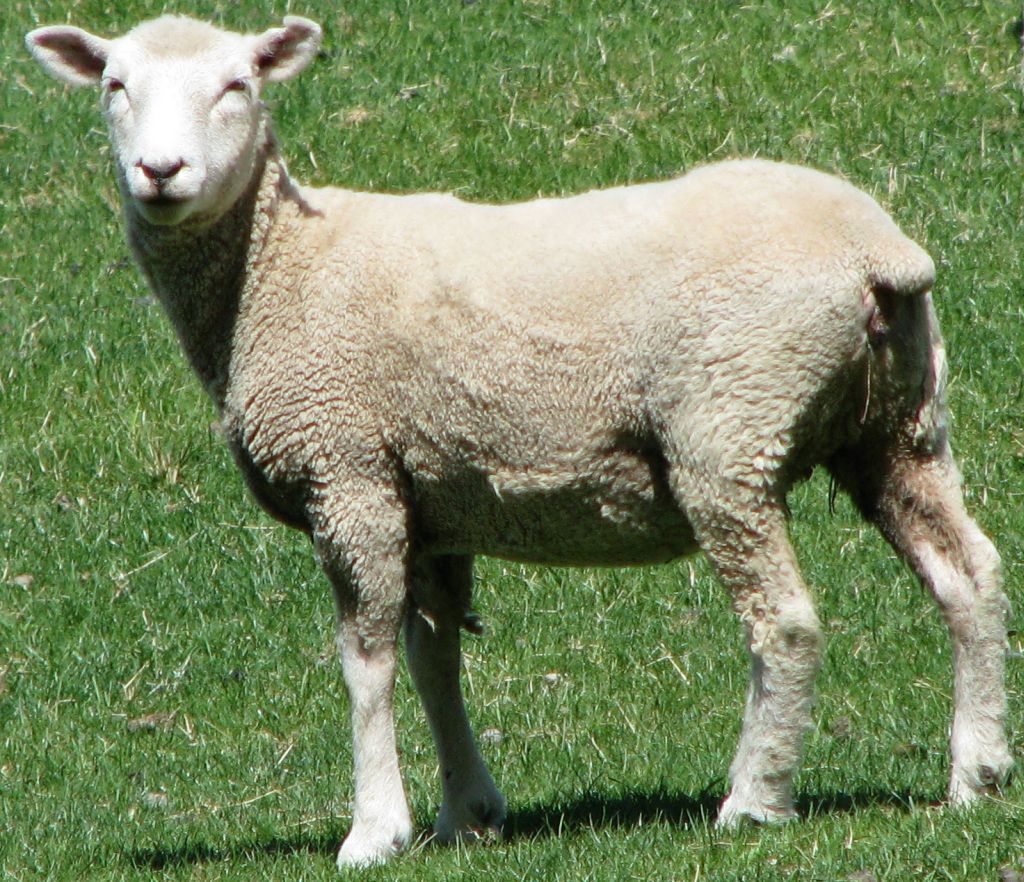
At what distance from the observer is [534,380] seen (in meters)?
5.02

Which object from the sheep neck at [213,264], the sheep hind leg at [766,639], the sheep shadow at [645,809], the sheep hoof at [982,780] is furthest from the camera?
the sheep neck at [213,264]

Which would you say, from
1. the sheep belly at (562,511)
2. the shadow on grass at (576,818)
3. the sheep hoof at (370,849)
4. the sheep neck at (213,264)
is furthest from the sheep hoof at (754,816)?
the sheep neck at (213,264)

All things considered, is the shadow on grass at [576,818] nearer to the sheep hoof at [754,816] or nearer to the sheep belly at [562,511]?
the sheep hoof at [754,816]

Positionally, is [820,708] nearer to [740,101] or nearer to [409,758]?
[409,758]

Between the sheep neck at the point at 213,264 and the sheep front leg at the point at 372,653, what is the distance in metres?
0.68

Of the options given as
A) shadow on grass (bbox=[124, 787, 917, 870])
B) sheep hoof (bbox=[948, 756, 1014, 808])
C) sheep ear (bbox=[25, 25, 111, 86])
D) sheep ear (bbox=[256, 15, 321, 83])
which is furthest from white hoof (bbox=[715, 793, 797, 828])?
sheep ear (bbox=[25, 25, 111, 86])

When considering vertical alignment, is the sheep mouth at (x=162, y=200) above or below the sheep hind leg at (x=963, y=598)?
above

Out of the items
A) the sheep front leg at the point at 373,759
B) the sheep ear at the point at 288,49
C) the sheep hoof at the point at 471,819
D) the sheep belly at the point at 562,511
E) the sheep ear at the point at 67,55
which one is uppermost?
the sheep ear at the point at 288,49

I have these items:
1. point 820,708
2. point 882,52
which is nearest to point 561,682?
point 820,708

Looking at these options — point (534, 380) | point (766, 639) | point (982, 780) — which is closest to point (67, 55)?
point (534, 380)

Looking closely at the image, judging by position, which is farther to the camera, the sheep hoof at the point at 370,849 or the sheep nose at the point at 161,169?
the sheep hoof at the point at 370,849

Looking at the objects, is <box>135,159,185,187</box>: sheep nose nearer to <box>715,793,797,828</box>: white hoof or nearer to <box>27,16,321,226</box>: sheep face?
<box>27,16,321,226</box>: sheep face

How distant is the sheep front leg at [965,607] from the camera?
16.2ft

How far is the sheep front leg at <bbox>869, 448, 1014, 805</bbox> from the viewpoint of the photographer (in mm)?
4941
